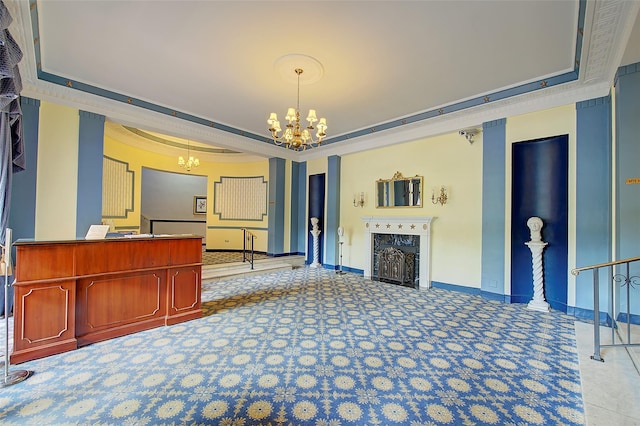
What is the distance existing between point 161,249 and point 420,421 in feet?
10.7

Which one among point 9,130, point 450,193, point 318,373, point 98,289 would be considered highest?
point 9,130

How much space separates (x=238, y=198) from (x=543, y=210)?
833cm

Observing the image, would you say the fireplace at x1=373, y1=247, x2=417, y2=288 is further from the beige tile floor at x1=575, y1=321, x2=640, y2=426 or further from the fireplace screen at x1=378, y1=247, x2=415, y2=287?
the beige tile floor at x1=575, y1=321, x2=640, y2=426

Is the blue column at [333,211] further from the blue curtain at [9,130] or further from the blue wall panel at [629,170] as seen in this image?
the blue curtain at [9,130]

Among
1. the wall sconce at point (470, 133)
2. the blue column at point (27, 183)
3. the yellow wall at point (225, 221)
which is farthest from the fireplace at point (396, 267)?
the blue column at point (27, 183)

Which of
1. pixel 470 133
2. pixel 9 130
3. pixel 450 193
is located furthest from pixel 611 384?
pixel 9 130

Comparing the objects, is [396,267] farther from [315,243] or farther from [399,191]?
[315,243]

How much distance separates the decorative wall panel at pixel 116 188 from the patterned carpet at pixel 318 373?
4.68 metres

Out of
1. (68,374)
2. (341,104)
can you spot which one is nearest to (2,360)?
(68,374)

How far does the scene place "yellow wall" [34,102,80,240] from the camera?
164 inches

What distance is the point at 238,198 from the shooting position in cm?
965

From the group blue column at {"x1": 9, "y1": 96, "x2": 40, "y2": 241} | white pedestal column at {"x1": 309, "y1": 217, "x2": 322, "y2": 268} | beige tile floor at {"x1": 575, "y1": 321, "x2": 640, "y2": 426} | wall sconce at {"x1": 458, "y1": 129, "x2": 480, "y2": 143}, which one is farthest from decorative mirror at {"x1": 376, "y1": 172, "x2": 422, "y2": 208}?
blue column at {"x1": 9, "y1": 96, "x2": 40, "y2": 241}

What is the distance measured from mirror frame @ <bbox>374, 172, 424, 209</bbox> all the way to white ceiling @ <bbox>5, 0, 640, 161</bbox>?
4.15 feet

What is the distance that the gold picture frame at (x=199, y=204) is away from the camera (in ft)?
34.9
